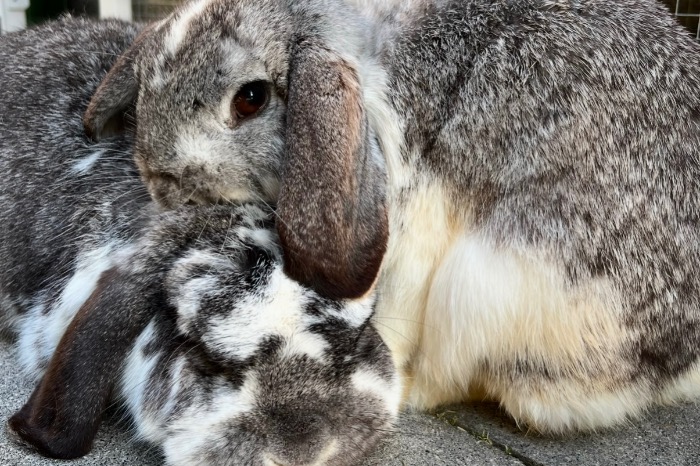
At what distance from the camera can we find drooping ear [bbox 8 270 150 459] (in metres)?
1.90

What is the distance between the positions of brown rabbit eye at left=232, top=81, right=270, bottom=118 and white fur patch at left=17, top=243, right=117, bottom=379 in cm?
53

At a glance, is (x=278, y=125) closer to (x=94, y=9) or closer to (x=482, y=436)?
(x=482, y=436)

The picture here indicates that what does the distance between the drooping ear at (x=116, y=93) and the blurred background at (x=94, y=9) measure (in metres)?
2.16

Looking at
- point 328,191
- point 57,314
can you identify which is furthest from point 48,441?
point 328,191

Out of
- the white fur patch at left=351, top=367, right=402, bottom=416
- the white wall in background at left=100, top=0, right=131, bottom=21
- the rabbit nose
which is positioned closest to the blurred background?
the white wall in background at left=100, top=0, right=131, bottom=21

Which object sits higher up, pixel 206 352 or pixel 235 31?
pixel 235 31

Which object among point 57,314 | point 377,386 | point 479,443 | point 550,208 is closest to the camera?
point 377,386

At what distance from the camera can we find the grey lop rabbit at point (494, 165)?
2.14 metres

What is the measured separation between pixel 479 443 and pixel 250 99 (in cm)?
111

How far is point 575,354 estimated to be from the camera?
2184 mm

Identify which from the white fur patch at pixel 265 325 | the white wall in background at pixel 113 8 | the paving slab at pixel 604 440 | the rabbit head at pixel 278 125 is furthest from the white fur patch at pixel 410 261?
the white wall in background at pixel 113 8

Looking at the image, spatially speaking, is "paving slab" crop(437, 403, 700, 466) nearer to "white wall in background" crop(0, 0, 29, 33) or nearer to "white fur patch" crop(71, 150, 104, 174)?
"white fur patch" crop(71, 150, 104, 174)

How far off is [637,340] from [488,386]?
1.39ft

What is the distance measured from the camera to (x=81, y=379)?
74.7 inches
